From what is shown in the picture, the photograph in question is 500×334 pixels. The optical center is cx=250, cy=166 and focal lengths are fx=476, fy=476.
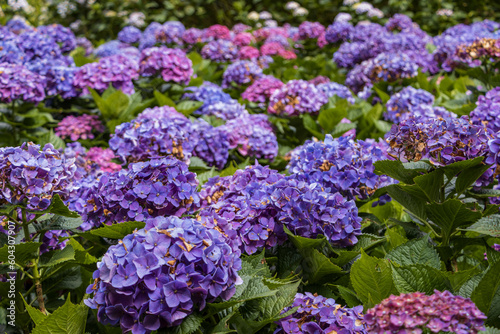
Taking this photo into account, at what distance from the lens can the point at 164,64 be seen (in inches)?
158

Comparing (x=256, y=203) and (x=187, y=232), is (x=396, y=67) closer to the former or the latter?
(x=256, y=203)

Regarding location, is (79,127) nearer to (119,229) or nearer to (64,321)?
(119,229)

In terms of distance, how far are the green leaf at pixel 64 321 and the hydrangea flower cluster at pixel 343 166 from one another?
3.84ft

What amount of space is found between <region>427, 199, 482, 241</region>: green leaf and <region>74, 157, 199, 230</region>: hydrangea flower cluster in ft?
3.27

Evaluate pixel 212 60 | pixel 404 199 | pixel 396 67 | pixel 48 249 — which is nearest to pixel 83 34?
pixel 212 60

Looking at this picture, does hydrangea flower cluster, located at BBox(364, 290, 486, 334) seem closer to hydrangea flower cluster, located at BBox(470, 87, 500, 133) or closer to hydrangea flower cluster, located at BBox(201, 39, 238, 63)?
hydrangea flower cluster, located at BBox(470, 87, 500, 133)

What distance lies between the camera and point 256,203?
198 cm

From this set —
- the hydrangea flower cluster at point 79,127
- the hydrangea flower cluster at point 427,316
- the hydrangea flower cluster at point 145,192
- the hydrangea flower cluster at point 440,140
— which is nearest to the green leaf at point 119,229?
the hydrangea flower cluster at point 145,192

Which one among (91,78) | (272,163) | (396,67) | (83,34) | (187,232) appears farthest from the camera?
(83,34)

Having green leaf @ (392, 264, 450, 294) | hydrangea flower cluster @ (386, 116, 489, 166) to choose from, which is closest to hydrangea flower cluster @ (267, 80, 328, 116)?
hydrangea flower cluster @ (386, 116, 489, 166)

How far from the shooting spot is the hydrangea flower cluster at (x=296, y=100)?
12.9ft

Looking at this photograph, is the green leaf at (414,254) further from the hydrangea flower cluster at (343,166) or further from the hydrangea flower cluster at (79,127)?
the hydrangea flower cluster at (79,127)

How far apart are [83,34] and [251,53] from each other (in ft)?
23.7

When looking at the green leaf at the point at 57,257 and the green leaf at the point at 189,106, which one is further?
the green leaf at the point at 189,106
